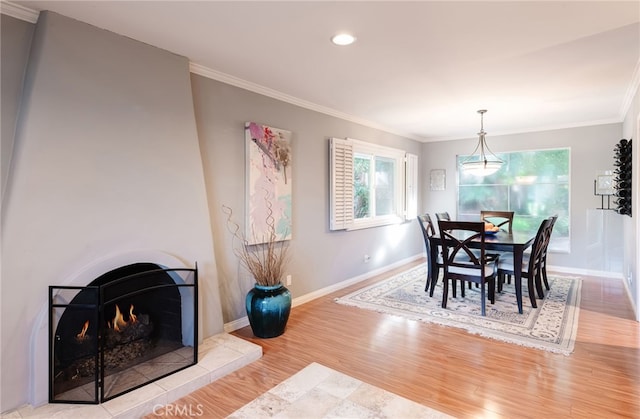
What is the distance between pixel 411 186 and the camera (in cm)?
629

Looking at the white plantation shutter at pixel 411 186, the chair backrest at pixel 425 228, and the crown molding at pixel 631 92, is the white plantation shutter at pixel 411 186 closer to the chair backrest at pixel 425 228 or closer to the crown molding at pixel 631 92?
the chair backrest at pixel 425 228

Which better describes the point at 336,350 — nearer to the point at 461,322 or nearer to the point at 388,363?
the point at 388,363

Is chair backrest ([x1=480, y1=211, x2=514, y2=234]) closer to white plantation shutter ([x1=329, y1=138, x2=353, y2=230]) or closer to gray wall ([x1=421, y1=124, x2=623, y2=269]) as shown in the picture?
gray wall ([x1=421, y1=124, x2=623, y2=269])

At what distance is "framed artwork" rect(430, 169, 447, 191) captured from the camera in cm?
664

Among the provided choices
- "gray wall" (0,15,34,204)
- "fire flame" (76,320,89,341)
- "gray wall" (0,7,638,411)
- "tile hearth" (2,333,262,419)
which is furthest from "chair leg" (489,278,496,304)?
"gray wall" (0,15,34,204)

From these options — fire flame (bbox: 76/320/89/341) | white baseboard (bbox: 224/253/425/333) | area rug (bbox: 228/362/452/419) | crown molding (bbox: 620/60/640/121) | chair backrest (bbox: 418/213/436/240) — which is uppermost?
crown molding (bbox: 620/60/640/121)

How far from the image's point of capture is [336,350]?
2.84 meters

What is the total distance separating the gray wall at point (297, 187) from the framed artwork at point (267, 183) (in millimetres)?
89

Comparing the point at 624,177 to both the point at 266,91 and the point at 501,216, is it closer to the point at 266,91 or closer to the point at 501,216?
the point at 501,216

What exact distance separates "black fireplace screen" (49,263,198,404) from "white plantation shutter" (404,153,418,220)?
437 centimetres

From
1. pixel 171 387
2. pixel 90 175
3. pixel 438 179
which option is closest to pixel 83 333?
pixel 171 387

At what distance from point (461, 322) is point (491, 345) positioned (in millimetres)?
485

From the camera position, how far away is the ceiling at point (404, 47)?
2.04 metres

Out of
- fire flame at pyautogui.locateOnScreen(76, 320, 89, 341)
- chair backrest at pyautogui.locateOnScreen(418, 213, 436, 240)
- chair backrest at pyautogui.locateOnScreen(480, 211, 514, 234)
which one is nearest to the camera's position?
fire flame at pyautogui.locateOnScreen(76, 320, 89, 341)
